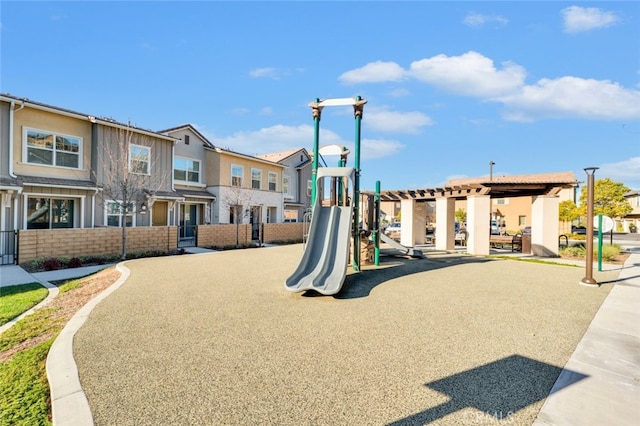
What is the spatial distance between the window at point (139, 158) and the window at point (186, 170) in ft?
8.57

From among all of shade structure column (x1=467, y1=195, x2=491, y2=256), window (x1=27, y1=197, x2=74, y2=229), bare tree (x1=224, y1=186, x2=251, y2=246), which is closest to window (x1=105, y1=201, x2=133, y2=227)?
window (x1=27, y1=197, x2=74, y2=229)

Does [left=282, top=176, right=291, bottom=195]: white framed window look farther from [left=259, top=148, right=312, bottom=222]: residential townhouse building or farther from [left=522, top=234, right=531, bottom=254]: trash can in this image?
[left=522, top=234, right=531, bottom=254]: trash can

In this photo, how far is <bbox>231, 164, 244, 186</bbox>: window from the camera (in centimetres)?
2195

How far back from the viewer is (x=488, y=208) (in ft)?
48.6

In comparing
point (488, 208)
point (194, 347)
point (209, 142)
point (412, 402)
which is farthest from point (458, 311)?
point (209, 142)

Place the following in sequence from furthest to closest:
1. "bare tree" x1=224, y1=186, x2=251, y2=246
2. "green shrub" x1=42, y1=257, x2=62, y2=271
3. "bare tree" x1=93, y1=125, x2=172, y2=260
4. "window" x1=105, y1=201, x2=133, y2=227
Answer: "bare tree" x1=224, y1=186, x2=251, y2=246
"window" x1=105, y1=201, x2=133, y2=227
"bare tree" x1=93, y1=125, x2=172, y2=260
"green shrub" x1=42, y1=257, x2=62, y2=271

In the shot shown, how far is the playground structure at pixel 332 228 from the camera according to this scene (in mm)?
7469

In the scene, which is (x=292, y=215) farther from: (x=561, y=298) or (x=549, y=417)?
(x=549, y=417)

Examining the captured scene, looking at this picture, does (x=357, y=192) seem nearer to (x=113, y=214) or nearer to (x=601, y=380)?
(x=601, y=380)

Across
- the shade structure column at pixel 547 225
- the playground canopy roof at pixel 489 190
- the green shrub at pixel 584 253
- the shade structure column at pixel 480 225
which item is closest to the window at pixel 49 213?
the playground canopy roof at pixel 489 190

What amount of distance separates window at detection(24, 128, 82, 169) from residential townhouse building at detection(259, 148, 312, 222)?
50.2 feet

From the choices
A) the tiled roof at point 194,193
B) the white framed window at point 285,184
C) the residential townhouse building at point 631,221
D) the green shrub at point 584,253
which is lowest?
the green shrub at point 584,253

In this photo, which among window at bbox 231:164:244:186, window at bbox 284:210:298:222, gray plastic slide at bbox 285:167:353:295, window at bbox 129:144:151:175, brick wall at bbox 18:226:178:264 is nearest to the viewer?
gray plastic slide at bbox 285:167:353:295

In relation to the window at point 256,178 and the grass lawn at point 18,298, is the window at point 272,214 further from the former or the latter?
the grass lawn at point 18,298
